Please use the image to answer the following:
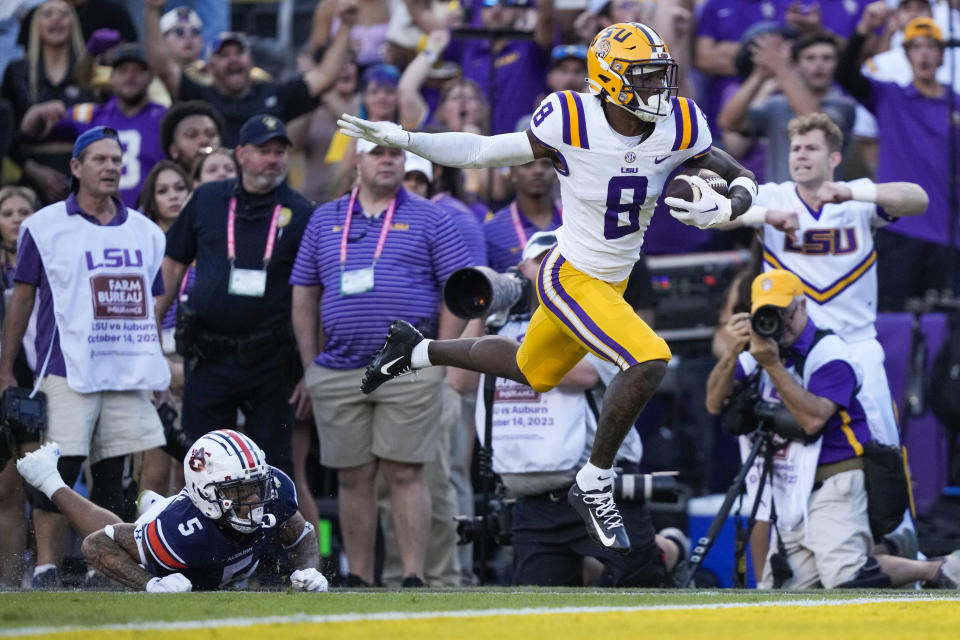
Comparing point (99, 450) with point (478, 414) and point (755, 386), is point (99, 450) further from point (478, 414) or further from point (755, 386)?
point (755, 386)

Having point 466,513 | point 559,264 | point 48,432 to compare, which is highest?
point 559,264

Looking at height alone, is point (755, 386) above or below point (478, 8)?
below

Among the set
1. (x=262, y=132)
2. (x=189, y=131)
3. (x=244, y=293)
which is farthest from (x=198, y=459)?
(x=189, y=131)

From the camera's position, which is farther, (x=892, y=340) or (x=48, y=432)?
(x=892, y=340)

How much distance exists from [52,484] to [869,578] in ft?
13.1

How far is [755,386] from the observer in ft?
26.6

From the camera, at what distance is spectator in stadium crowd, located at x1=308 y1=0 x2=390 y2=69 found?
497 inches

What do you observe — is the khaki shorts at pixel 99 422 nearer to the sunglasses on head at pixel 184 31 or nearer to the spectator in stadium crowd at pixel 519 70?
the sunglasses on head at pixel 184 31

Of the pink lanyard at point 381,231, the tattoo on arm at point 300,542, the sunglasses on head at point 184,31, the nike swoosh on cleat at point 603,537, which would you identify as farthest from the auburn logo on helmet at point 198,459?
the sunglasses on head at point 184,31

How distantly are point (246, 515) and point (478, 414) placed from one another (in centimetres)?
172

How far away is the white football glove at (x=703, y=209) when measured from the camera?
20.8 feet

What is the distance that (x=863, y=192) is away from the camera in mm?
8117

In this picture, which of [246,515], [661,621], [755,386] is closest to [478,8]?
[755,386]

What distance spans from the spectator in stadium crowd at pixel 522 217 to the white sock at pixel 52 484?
284 cm
